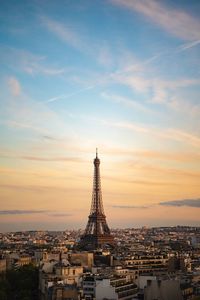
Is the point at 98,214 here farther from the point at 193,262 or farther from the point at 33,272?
the point at 33,272

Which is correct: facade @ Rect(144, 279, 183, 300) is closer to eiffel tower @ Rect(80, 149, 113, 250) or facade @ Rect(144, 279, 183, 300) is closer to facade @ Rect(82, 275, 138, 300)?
facade @ Rect(82, 275, 138, 300)

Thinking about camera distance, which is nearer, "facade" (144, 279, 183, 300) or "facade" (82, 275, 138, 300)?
"facade" (144, 279, 183, 300)

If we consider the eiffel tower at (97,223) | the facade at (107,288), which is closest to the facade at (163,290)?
the facade at (107,288)

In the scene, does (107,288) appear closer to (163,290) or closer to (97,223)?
(163,290)

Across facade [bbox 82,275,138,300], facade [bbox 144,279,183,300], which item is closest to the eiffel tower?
facade [bbox 82,275,138,300]

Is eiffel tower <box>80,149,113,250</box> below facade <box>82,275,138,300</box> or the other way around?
the other way around

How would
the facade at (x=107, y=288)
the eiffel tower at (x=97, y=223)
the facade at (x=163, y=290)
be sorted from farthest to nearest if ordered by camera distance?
1. the eiffel tower at (x=97, y=223)
2. the facade at (x=107, y=288)
3. the facade at (x=163, y=290)

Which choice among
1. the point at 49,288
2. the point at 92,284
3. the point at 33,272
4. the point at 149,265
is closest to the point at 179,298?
the point at 92,284

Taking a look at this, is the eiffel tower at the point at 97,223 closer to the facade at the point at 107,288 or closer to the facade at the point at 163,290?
the facade at the point at 107,288
